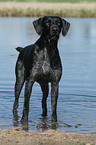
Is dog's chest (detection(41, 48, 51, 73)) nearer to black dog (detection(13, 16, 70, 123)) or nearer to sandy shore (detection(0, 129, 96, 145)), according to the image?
black dog (detection(13, 16, 70, 123))

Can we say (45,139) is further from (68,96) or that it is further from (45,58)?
(68,96)

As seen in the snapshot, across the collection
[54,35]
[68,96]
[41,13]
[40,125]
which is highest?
[54,35]

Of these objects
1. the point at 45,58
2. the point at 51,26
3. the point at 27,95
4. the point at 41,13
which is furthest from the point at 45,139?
the point at 41,13

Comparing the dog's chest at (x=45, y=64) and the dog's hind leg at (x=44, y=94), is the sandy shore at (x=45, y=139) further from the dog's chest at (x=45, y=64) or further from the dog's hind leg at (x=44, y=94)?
the dog's hind leg at (x=44, y=94)

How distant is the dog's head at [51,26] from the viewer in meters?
8.17

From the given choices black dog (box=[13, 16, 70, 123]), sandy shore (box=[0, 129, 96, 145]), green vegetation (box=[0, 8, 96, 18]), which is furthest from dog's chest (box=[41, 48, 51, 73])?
green vegetation (box=[0, 8, 96, 18])

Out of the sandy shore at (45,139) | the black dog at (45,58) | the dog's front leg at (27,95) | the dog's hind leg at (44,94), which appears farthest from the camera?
the dog's hind leg at (44,94)

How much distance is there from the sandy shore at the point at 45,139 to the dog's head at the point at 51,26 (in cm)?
180

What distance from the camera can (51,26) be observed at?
8.22 m

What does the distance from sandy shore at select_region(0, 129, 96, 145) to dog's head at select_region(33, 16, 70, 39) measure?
180 cm

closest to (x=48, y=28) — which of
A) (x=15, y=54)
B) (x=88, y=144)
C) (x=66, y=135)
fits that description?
(x=66, y=135)

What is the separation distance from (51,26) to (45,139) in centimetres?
216

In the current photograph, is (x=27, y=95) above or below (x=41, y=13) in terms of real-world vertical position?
above

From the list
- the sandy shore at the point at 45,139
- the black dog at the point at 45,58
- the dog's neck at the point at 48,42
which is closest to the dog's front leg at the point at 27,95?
the black dog at the point at 45,58
